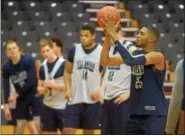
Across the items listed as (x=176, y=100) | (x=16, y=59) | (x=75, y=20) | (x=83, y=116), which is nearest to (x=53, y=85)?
(x=16, y=59)

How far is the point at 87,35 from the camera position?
686 centimetres

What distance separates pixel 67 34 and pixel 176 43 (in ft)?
7.37

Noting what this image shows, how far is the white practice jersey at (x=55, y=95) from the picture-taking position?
7719 millimetres

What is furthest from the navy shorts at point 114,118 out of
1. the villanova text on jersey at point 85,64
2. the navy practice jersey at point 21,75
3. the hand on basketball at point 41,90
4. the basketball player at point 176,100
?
the basketball player at point 176,100

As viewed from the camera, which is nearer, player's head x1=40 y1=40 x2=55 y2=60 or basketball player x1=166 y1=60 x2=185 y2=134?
basketball player x1=166 y1=60 x2=185 y2=134

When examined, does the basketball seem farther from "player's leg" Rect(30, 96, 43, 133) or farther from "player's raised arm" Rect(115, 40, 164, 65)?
"player's leg" Rect(30, 96, 43, 133)

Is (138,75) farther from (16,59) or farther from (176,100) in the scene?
(16,59)

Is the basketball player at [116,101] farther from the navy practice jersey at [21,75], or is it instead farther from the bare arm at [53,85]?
the navy practice jersey at [21,75]

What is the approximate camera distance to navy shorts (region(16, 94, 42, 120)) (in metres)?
8.01

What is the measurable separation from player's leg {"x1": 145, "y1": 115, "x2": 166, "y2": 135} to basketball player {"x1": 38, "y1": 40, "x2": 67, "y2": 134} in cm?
237

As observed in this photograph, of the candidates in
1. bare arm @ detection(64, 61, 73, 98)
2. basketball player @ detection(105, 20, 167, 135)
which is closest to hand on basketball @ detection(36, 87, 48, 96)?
bare arm @ detection(64, 61, 73, 98)

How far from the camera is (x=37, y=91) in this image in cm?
805

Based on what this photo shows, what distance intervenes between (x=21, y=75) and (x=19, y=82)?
100mm

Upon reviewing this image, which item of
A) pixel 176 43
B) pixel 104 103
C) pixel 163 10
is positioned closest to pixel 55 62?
pixel 104 103
